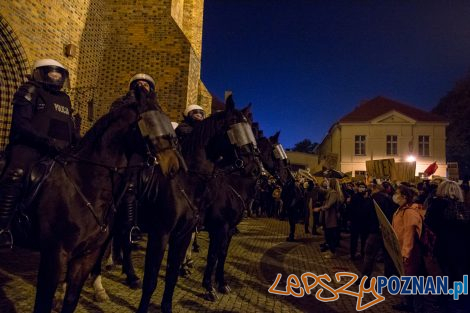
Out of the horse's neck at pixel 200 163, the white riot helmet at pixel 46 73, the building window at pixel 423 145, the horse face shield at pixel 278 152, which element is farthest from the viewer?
the building window at pixel 423 145

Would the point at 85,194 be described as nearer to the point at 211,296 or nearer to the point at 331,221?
the point at 211,296

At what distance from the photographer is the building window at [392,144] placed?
3638 centimetres

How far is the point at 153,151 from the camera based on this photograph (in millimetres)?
3143

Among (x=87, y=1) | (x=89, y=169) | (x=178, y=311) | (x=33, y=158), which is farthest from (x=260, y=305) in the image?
(x=87, y=1)

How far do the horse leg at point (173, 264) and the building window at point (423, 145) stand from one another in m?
37.1

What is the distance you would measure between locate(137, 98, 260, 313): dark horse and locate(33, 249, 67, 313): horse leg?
126 centimetres

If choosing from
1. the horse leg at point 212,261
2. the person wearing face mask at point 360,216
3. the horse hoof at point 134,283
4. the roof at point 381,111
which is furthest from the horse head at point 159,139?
the roof at point 381,111

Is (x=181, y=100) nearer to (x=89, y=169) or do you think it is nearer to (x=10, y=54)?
(x=10, y=54)

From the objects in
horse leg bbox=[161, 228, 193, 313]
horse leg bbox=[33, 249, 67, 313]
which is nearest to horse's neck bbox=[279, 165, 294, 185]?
horse leg bbox=[161, 228, 193, 313]

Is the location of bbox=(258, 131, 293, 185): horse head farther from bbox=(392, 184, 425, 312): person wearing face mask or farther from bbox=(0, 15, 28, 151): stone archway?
bbox=(0, 15, 28, 151): stone archway

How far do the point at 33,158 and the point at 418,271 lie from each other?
569cm

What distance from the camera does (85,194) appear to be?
3.14 meters

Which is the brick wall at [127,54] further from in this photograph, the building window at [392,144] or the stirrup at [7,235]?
the building window at [392,144]

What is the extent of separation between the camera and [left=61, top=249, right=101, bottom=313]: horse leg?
3.07 m
